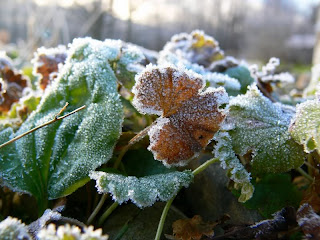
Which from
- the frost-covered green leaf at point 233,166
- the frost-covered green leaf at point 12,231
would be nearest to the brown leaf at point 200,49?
the frost-covered green leaf at point 233,166

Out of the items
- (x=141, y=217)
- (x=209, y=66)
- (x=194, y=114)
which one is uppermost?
(x=194, y=114)

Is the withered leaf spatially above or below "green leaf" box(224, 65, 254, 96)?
above

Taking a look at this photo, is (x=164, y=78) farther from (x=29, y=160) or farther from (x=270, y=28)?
(x=270, y=28)

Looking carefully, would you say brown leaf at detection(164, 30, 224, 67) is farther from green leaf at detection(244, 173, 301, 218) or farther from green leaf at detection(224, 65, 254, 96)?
green leaf at detection(244, 173, 301, 218)

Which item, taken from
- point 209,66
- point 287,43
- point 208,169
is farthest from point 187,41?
point 287,43

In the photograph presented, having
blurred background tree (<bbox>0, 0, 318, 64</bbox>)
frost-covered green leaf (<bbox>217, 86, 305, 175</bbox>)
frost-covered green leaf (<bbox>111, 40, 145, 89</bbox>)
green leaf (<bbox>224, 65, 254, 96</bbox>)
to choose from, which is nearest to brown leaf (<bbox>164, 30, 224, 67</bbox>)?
green leaf (<bbox>224, 65, 254, 96</bbox>)

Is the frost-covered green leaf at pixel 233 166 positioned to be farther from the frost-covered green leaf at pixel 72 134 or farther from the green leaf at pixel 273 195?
the frost-covered green leaf at pixel 72 134

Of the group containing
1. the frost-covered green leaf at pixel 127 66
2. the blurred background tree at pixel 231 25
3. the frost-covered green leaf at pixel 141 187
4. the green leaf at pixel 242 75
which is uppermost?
the frost-covered green leaf at pixel 127 66
